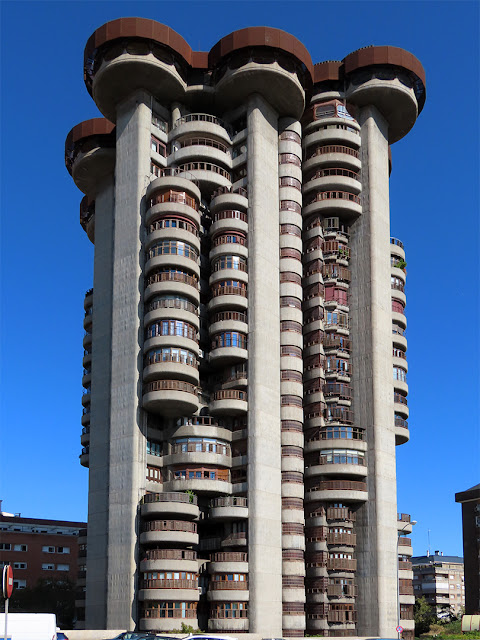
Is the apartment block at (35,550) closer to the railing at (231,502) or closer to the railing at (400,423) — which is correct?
the railing at (400,423)

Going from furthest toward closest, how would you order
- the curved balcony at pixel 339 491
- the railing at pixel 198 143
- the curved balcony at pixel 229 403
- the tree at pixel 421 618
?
the tree at pixel 421 618 < the railing at pixel 198 143 < the curved balcony at pixel 339 491 < the curved balcony at pixel 229 403

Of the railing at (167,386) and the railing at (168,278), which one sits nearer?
the railing at (167,386)

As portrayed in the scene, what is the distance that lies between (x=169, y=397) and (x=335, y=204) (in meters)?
35.3

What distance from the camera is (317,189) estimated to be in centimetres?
11419

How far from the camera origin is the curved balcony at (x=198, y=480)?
9306 centimetres

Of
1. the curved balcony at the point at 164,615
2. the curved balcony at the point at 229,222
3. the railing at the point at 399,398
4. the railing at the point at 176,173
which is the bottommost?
the curved balcony at the point at 164,615

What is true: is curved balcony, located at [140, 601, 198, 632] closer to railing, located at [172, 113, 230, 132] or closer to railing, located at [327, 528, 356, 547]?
railing, located at [327, 528, 356, 547]

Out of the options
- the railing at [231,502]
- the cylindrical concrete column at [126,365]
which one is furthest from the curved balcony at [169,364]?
the railing at [231,502]

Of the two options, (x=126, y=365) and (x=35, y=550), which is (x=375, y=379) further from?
(x=35, y=550)

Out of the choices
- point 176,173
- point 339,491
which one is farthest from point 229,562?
point 176,173

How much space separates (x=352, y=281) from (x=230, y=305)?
19801 millimetres

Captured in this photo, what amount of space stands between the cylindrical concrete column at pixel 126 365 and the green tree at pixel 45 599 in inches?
2059

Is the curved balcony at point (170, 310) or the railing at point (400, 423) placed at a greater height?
the curved balcony at point (170, 310)

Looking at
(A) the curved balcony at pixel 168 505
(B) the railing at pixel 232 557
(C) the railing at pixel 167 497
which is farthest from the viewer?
(B) the railing at pixel 232 557
